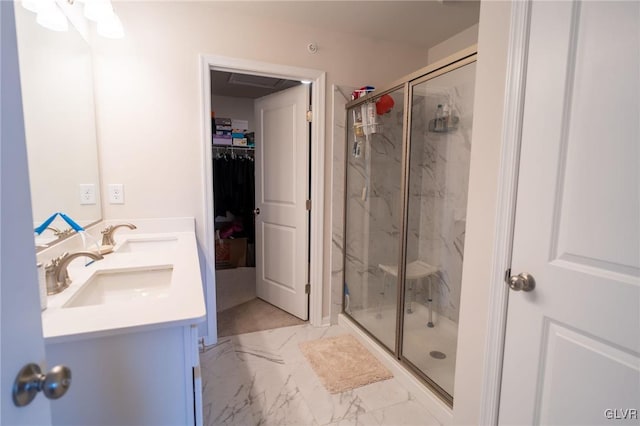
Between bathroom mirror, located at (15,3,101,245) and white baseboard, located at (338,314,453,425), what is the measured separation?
1.95 metres

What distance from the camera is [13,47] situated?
0.48 m

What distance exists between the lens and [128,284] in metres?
1.38

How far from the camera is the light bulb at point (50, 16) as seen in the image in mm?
1314

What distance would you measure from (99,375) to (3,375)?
0.49 metres

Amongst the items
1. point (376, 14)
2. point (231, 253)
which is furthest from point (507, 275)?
point (231, 253)

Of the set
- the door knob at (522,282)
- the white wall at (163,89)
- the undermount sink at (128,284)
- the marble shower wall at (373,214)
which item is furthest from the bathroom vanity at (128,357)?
the marble shower wall at (373,214)

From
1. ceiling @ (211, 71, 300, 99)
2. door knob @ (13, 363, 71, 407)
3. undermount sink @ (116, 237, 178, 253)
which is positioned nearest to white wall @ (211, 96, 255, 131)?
ceiling @ (211, 71, 300, 99)

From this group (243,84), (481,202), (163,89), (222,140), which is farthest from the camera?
(222,140)

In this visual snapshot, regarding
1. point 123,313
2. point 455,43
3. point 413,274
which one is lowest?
point 413,274

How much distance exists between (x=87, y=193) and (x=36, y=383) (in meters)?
1.62

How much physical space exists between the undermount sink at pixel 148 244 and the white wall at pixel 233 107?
286cm

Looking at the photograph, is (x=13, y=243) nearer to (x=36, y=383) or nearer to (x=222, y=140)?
(x=36, y=383)

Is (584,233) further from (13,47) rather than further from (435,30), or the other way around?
(435,30)

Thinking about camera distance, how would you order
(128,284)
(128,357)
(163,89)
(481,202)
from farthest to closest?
(163,89)
(128,284)
(481,202)
(128,357)
